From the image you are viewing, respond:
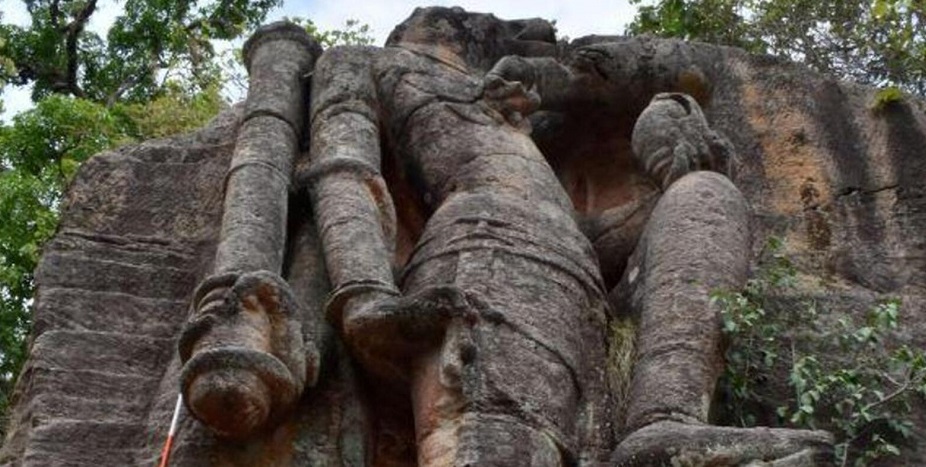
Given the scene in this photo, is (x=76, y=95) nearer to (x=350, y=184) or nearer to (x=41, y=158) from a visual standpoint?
(x=41, y=158)

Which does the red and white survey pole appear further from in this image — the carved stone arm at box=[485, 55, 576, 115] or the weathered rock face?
the carved stone arm at box=[485, 55, 576, 115]

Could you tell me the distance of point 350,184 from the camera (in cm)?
691

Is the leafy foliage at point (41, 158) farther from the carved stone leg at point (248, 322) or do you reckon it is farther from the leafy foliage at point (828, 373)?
the leafy foliage at point (828, 373)

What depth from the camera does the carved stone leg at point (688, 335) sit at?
17.3 ft

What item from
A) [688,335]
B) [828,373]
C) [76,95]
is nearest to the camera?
[688,335]

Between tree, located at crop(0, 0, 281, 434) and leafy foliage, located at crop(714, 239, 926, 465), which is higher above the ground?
tree, located at crop(0, 0, 281, 434)

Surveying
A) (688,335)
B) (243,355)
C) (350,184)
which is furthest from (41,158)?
(688,335)

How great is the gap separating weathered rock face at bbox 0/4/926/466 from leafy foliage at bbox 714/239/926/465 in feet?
0.50

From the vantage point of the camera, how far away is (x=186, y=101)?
1265 centimetres

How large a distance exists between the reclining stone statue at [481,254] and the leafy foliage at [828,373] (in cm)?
23

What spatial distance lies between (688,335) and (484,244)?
871mm

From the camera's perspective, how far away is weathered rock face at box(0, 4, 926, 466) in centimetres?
583

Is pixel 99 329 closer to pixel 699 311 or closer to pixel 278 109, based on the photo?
pixel 278 109

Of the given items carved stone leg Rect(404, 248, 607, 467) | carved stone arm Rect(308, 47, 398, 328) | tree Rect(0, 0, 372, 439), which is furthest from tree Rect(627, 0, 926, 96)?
carved stone leg Rect(404, 248, 607, 467)
